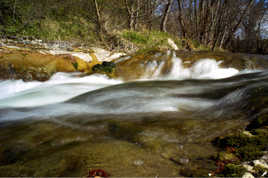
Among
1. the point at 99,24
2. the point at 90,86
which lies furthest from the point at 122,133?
the point at 99,24

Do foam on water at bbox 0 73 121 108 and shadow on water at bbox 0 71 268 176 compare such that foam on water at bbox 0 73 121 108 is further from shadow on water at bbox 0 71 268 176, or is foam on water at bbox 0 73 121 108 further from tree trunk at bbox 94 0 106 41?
tree trunk at bbox 94 0 106 41

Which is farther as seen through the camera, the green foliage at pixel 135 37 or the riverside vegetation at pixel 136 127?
the green foliage at pixel 135 37

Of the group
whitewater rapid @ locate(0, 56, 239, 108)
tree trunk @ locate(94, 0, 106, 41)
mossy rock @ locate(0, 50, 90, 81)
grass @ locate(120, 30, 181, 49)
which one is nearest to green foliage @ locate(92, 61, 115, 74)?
whitewater rapid @ locate(0, 56, 239, 108)

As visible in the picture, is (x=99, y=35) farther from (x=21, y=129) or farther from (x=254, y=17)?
(x=254, y=17)

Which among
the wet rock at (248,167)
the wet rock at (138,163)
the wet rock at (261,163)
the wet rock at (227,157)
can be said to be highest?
the wet rock at (261,163)

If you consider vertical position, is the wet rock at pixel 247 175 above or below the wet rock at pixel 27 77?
above

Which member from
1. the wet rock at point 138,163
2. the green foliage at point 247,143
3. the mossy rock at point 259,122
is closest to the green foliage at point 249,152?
the green foliage at point 247,143

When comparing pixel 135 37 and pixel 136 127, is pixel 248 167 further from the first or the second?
pixel 135 37

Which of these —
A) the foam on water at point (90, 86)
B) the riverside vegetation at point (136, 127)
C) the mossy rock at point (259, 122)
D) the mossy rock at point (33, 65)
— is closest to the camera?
the riverside vegetation at point (136, 127)

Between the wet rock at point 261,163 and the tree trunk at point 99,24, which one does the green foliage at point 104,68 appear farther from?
the wet rock at point 261,163

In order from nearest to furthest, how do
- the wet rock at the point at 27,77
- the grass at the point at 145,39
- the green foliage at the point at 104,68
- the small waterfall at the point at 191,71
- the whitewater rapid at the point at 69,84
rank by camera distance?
the whitewater rapid at the point at 69,84
the wet rock at the point at 27,77
the small waterfall at the point at 191,71
the green foliage at the point at 104,68
the grass at the point at 145,39

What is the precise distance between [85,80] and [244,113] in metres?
5.10

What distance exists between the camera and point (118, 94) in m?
4.66

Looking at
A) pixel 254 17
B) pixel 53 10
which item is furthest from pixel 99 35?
pixel 254 17
